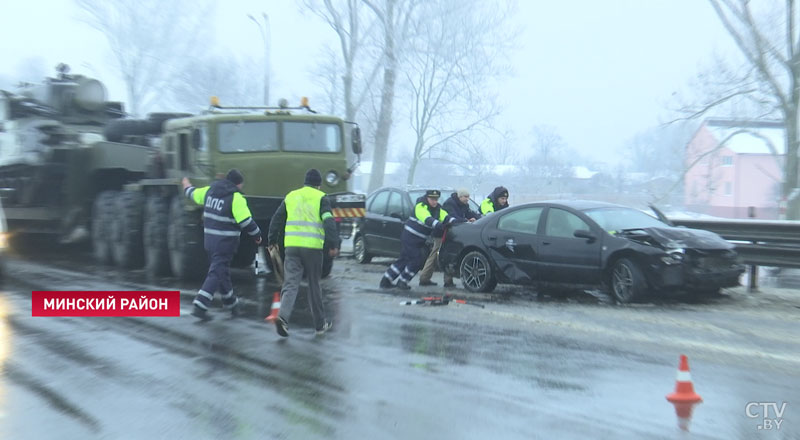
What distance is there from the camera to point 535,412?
5.84 meters

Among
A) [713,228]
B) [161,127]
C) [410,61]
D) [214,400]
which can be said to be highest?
[410,61]

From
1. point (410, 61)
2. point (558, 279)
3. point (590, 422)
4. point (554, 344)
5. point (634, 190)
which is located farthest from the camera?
point (634, 190)

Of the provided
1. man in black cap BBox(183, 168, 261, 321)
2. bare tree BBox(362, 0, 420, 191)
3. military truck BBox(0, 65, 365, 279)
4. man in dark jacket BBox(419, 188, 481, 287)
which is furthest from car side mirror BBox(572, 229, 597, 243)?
bare tree BBox(362, 0, 420, 191)

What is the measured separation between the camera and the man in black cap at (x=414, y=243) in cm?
1277

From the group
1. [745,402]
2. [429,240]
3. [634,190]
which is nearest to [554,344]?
[745,402]

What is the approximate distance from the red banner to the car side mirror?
5.10 metres

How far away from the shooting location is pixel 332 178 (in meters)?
13.6

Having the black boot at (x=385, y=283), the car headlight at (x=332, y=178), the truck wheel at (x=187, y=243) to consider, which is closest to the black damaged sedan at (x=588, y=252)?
the black boot at (x=385, y=283)

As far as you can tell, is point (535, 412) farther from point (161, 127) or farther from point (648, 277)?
point (161, 127)

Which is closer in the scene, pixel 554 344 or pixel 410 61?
pixel 554 344

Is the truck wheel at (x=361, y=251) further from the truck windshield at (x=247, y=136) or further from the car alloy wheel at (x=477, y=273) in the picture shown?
the car alloy wheel at (x=477, y=273)

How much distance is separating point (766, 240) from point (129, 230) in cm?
1030

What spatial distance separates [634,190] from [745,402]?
53977 mm

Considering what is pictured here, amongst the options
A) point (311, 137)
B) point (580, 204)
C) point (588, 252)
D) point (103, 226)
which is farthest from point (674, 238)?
point (103, 226)
